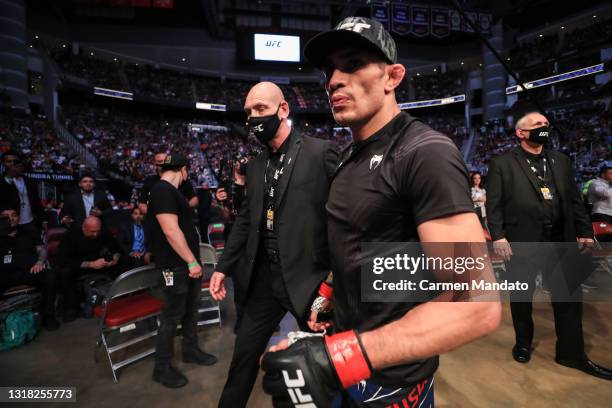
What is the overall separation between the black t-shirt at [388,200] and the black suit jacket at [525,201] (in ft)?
7.45

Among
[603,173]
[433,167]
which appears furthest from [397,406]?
[603,173]

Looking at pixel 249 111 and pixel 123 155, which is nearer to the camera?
pixel 249 111

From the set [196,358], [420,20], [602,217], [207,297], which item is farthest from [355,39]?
[420,20]

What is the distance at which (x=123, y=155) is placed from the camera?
2222 centimetres

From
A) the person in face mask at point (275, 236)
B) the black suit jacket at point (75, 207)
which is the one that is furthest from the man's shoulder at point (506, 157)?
the black suit jacket at point (75, 207)

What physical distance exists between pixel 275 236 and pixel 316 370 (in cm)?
126

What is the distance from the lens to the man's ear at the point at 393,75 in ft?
3.46

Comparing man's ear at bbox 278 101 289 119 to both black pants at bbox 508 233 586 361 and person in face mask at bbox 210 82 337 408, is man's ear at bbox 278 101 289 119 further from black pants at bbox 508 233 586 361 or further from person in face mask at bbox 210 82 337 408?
black pants at bbox 508 233 586 361

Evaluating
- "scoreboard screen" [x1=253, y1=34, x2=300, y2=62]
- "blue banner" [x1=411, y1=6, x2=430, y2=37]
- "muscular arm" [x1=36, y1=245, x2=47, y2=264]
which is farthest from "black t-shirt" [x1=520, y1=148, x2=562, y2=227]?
"scoreboard screen" [x1=253, y1=34, x2=300, y2=62]

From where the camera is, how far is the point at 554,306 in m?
2.76

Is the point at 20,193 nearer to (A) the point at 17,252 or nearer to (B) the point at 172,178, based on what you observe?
(A) the point at 17,252

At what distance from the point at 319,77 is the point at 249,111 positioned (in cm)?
3559

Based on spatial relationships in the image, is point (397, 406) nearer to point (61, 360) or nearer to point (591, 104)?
point (61, 360)

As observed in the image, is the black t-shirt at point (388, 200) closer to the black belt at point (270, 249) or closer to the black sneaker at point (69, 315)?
the black belt at point (270, 249)
